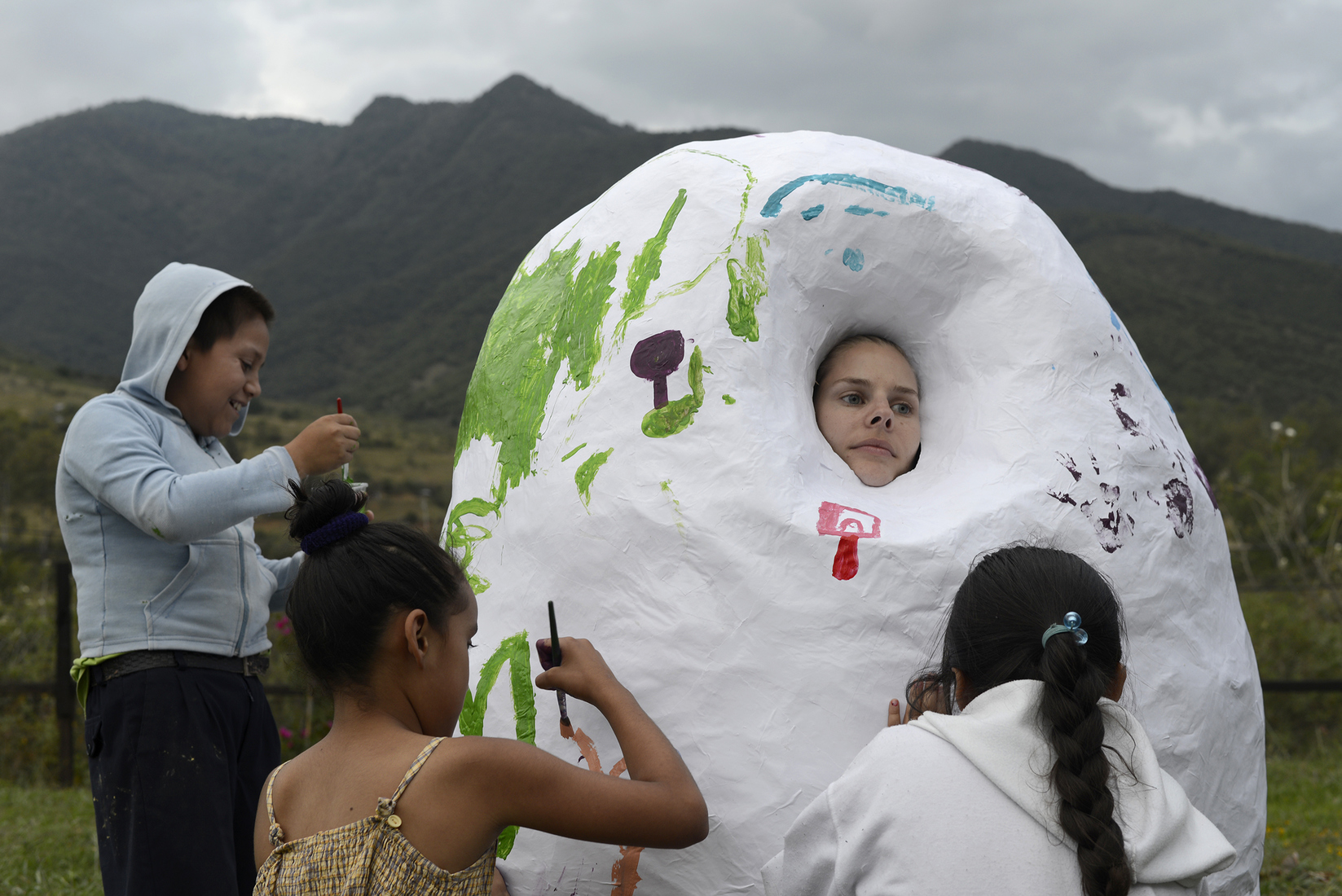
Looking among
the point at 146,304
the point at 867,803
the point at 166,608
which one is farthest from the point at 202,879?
the point at 867,803

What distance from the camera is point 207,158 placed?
327 ft

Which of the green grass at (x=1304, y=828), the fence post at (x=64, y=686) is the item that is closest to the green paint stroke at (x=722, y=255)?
the green grass at (x=1304, y=828)

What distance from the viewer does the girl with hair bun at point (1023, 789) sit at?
4.10ft

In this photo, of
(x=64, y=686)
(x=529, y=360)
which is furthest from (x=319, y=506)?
(x=64, y=686)

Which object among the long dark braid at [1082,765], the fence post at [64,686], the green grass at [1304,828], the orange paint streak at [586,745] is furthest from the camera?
the fence post at [64,686]

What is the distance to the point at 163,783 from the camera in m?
1.91

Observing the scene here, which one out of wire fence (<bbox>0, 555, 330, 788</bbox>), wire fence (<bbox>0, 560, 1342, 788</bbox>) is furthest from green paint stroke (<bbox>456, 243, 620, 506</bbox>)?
wire fence (<bbox>0, 560, 1342, 788</bbox>)

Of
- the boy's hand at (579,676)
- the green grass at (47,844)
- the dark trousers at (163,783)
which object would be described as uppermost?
the boy's hand at (579,676)

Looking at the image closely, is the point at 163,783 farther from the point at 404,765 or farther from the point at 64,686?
the point at 64,686

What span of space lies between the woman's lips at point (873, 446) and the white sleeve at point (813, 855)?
2.62 ft

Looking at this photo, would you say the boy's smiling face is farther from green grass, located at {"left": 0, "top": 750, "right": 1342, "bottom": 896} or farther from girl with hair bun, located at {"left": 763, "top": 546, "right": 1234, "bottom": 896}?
green grass, located at {"left": 0, "top": 750, "right": 1342, "bottom": 896}

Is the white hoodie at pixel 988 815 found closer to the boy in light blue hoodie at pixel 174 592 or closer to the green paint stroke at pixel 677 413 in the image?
the green paint stroke at pixel 677 413

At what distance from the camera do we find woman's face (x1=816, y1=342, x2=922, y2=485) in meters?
2.03

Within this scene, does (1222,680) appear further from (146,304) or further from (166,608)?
(146,304)
